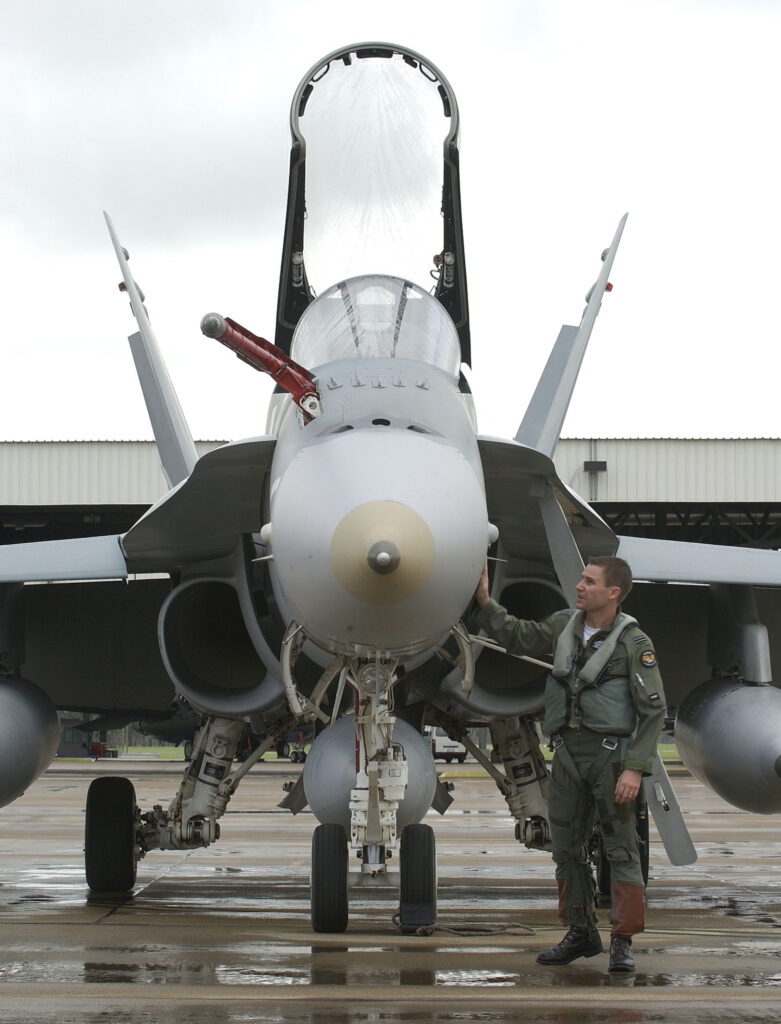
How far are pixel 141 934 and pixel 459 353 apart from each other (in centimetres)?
315

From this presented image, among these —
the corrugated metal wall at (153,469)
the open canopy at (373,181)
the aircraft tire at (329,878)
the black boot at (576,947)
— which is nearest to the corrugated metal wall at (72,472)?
the corrugated metal wall at (153,469)

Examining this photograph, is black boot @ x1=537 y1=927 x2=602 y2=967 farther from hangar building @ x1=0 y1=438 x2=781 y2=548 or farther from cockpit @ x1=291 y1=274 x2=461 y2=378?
hangar building @ x1=0 y1=438 x2=781 y2=548

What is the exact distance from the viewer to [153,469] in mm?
22922

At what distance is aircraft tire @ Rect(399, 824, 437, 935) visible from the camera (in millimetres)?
5516

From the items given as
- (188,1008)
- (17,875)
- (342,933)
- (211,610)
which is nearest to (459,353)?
(211,610)

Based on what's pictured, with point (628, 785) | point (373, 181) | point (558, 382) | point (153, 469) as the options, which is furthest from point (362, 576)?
point (153, 469)

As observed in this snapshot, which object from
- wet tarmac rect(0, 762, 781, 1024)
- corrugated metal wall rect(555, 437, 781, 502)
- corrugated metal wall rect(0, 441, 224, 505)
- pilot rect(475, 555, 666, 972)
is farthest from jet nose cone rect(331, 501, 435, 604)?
corrugated metal wall rect(0, 441, 224, 505)

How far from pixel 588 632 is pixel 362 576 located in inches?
43.6

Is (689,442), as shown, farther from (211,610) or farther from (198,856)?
(211,610)

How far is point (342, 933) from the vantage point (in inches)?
230

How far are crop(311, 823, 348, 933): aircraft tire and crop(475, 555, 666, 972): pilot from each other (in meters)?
1.04

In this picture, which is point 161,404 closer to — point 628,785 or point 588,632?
point 588,632

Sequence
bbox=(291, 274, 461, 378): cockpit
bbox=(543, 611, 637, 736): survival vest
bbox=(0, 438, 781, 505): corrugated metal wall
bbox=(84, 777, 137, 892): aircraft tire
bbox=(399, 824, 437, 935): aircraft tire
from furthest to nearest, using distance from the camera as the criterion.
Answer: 1. bbox=(0, 438, 781, 505): corrugated metal wall
2. bbox=(84, 777, 137, 892): aircraft tire
3. bbox=(291, 274, 461, 378): cockpit
4. bbox=(399, 824, 437, 935): aircraft tire
5. bbox=(543, 611, 637, 736): survival vest

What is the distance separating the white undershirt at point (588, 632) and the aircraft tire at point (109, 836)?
4.24m
